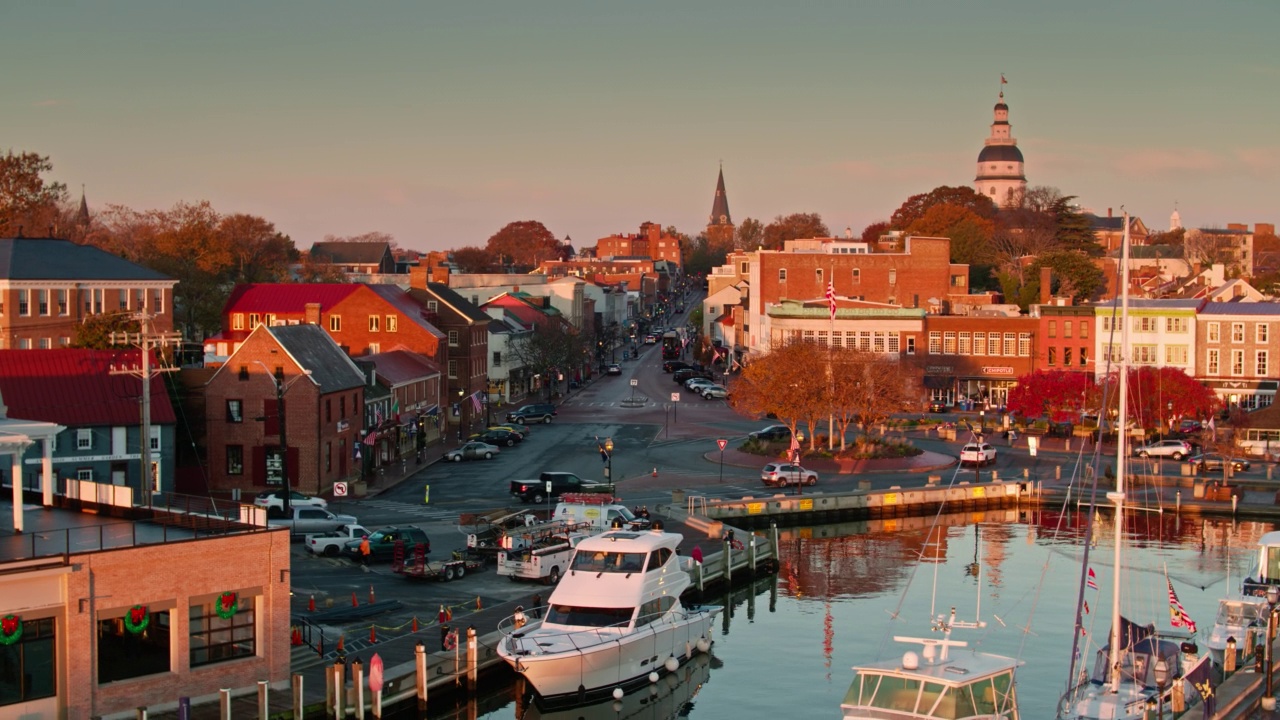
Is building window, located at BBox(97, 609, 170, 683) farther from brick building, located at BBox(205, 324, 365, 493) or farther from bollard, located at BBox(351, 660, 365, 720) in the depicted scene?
brick building, located at BBox(205, 324, 365, 493)

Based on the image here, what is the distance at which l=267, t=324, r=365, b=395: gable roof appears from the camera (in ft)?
234

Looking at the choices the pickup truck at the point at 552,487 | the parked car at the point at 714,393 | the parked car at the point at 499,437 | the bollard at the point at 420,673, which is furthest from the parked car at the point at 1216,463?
the bollard at the point at 420,673

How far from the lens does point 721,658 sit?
44.9 m

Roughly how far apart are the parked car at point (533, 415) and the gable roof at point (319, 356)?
25205 mm

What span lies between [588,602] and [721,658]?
21.5 feet

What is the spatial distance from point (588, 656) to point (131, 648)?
39.5 ft

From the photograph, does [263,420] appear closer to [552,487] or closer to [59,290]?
[552,487]

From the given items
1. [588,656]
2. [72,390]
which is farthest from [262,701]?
[72,390]

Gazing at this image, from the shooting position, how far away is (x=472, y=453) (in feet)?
274

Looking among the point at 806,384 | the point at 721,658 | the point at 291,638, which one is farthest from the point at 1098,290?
the point at 291,638

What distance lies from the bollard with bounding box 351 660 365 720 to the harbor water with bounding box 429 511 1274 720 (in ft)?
10.8

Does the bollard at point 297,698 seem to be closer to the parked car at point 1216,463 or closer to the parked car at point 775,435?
the parked car at point 775,435

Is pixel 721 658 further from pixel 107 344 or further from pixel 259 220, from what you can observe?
pixel 259 220

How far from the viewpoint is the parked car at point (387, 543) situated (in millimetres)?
52406
